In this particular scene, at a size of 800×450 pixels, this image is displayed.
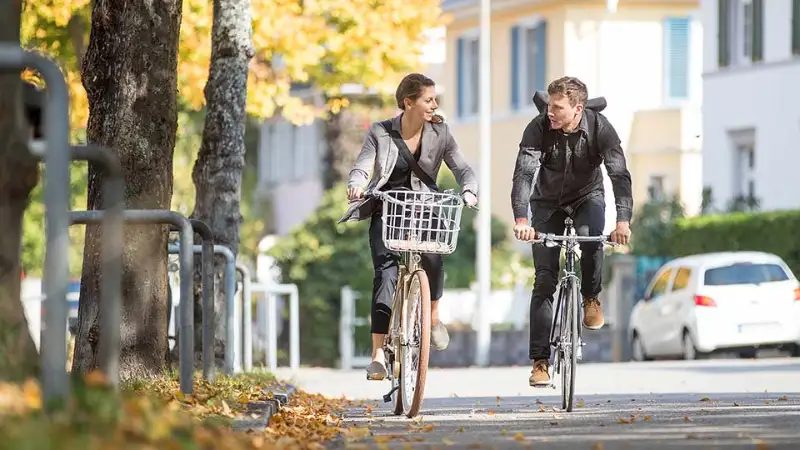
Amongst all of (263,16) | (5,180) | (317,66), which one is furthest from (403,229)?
(317,66)

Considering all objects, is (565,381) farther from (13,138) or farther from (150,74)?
(13,138)

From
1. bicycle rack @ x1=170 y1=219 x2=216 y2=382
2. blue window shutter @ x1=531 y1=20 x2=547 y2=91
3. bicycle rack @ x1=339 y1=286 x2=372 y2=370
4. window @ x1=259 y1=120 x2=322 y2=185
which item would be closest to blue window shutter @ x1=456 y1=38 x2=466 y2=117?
blue window shutter @ x1=531 y1=20 x2=547 y2=91

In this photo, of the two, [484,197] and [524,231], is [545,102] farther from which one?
[484,197]

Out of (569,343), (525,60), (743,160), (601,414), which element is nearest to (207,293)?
(569,343)

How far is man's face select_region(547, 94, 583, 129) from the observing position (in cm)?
1200

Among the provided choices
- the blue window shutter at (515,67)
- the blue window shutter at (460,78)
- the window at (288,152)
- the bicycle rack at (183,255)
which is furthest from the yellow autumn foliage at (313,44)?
the window at (288,152)

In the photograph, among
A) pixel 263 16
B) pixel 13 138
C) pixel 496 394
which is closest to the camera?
pixel 13 138

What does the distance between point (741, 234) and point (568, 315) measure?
21.3 metres

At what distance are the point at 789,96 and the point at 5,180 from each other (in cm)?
3141

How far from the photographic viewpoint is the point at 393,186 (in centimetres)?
1212

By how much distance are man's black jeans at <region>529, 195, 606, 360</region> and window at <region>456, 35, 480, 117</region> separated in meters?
37.8

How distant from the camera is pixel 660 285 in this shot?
95.3 ft

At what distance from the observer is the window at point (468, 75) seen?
5056cm

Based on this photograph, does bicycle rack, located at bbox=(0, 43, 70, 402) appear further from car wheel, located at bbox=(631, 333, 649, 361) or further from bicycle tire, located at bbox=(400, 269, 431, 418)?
car wheel, located at bbox=(631, 333, 649, 361)
